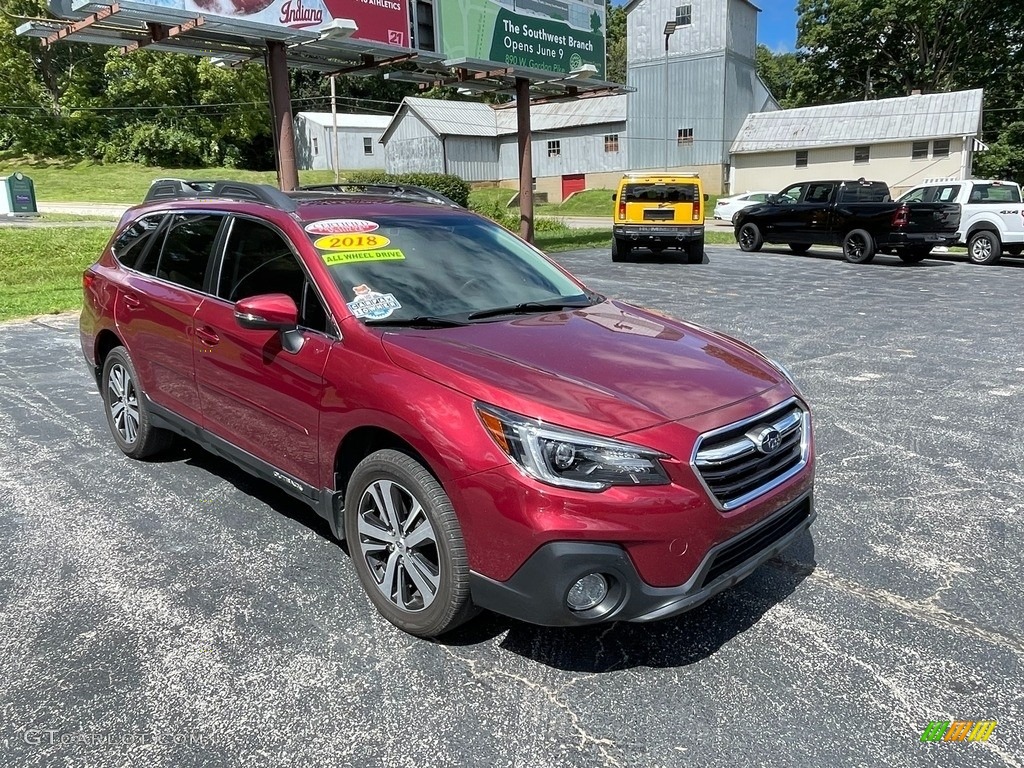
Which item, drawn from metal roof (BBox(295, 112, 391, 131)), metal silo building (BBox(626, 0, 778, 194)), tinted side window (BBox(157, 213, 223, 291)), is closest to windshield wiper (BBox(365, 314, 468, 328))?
tinted side window (BBox(157, 213, 223, 291))

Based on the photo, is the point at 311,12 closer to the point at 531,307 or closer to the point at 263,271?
the point at 263,271

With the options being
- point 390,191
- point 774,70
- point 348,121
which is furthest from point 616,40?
point 390,191

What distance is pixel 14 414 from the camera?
20.1 ft

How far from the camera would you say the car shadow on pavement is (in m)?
2.92

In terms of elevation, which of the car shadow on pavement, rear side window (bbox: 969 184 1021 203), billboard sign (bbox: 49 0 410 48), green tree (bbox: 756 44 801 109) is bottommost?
the car shadow on pavement

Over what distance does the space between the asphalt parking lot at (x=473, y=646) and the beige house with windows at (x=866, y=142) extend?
39.1 m

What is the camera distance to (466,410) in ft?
8.75

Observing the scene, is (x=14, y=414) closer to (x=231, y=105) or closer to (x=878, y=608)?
(x=878, y=608)

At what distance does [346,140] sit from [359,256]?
54.5 metres

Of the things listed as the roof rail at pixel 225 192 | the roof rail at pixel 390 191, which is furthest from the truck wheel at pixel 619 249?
the roof rail at pixel 225 192

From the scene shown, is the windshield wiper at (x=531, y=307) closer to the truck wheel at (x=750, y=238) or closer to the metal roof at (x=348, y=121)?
the truck wheel at (x=750, y=238)

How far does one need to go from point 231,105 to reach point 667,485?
5450 cm

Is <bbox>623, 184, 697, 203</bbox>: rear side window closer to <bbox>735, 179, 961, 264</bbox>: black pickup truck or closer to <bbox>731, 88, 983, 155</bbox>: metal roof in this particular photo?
<bbox>735, 179, 961, 264</bbox>: black pickup truck

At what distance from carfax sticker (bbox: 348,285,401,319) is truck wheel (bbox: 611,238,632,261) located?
580 inches
